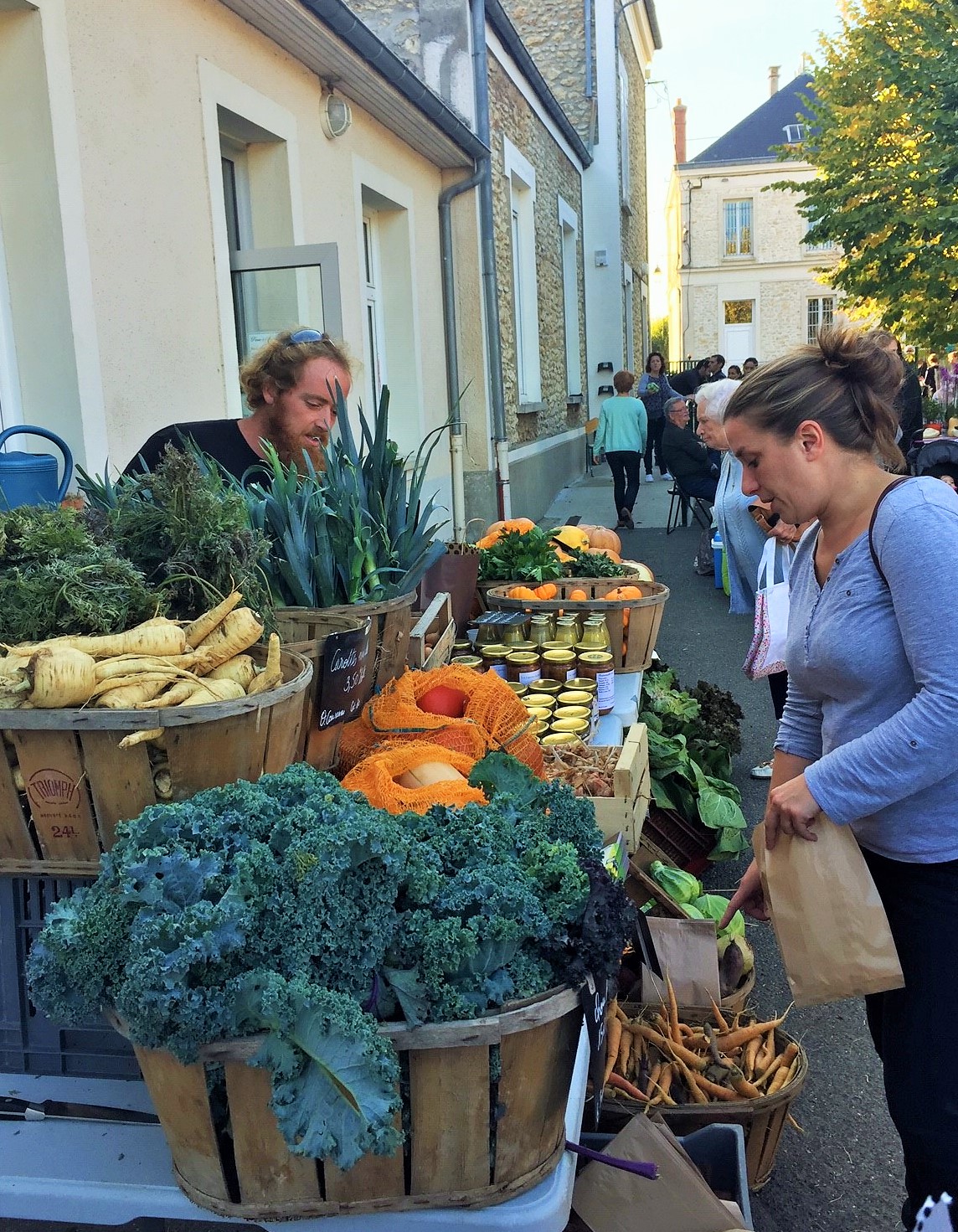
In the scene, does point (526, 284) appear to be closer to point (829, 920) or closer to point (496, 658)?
point (496, 658)

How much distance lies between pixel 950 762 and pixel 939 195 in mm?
14163

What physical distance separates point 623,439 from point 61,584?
1212cm

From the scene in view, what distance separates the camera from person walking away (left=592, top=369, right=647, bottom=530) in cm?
1345

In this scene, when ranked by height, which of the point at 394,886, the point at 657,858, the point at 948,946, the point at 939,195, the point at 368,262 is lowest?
the point at 657,858

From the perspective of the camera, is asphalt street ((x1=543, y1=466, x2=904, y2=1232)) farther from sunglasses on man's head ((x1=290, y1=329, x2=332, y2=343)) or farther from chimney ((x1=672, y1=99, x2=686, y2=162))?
chimney ((x1=672, y1=99, x2=686, y2=162))

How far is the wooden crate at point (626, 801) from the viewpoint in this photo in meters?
2.93

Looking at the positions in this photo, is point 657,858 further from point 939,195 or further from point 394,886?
point 939,195

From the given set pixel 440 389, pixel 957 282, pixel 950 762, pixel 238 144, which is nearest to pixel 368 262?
pixel 440 389

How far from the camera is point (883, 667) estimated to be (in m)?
1.98

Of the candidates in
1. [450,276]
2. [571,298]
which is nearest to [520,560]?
[450,276]

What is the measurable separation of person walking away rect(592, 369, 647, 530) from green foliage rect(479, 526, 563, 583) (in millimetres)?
8375

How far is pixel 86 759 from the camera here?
1.63 metres

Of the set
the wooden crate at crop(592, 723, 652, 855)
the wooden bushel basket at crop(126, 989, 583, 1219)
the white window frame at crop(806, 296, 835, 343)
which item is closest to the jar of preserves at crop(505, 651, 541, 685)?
the wooden crate at crop(592, 723, 652, 855)

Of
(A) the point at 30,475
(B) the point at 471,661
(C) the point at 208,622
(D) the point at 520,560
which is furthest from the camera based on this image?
(D) the point at 520,560
